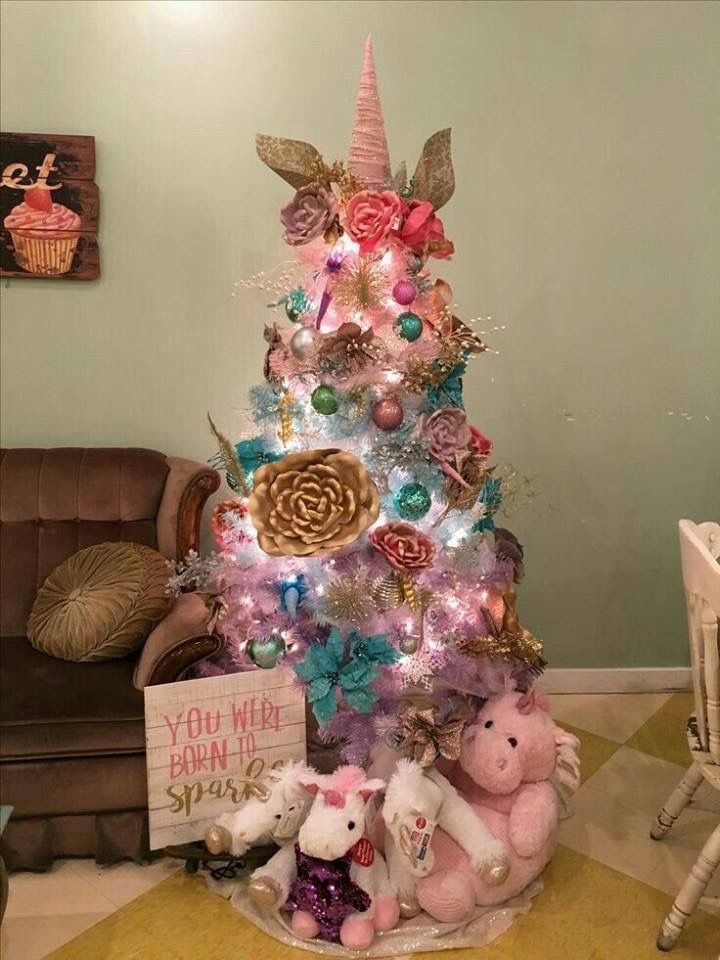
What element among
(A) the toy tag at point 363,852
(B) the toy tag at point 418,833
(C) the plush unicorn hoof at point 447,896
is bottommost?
(C) the plush unicorn hoof at point 447,896

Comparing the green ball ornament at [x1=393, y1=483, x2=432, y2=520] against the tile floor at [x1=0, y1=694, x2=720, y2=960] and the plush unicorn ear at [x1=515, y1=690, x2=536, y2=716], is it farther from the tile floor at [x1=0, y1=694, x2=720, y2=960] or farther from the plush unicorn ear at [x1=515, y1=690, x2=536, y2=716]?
the tile floor at [x1=0, y1=694, x2=720, y2=960]

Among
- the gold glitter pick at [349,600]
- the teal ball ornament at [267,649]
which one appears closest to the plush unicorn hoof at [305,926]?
the teal ball ornament at [267,649]

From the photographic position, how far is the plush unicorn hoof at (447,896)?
161 cm

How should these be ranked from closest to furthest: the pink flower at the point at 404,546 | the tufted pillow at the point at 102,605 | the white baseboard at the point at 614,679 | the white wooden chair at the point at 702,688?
the white wooden chair at the point at 702,688
the pink flower at the point at 404,546
the tufted pillow at the point at 102,605
the white baseboard at the point at 614,679

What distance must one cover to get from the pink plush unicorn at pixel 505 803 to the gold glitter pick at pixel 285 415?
2.55ft

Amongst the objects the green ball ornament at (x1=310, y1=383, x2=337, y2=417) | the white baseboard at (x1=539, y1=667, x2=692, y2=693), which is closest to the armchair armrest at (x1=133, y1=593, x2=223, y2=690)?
the green ball ornament at (x1=310, y1=383, x2=337, y2=417)

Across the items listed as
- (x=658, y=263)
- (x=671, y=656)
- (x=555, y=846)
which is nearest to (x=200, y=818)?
(x=555, y=846)

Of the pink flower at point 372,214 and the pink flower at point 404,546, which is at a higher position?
the pink flower at point 372,214

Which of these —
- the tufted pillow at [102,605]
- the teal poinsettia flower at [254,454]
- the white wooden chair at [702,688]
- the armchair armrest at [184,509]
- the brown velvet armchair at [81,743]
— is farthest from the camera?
the armchair armrest at [184,509]

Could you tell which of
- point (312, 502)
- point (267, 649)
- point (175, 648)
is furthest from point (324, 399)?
point (175, 648)

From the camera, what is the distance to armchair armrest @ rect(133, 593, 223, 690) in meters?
1.84

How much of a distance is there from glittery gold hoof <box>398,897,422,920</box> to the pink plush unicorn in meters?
0.02

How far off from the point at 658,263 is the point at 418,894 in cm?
200

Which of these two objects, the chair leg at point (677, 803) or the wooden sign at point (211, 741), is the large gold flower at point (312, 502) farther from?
the chair leg at point (677, 803)
